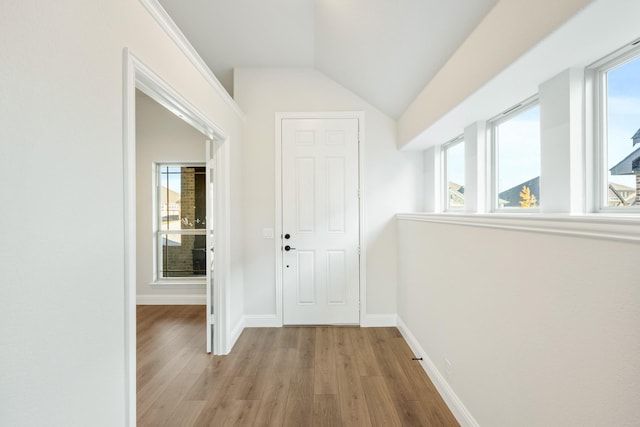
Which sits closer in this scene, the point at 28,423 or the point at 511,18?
the point at 28,423

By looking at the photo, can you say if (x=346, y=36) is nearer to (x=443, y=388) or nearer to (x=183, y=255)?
(x=443, y=388)

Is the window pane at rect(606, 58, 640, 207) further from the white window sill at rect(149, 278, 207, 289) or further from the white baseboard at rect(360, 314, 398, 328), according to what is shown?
the white window sill at rect(149, 278, 207, 289)

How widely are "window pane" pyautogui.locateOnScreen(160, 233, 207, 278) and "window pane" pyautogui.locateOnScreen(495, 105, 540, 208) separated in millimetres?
3871

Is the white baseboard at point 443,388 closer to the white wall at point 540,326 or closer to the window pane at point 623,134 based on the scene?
the white wall at point 540,326

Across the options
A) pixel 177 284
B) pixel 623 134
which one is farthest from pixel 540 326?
pixel 177 284

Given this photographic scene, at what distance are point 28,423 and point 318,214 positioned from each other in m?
2.79

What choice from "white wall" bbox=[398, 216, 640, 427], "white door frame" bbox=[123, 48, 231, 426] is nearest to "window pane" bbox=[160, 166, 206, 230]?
"white door frame" bbox=[123, 48, 231, 426]

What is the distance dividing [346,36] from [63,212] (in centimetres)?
242

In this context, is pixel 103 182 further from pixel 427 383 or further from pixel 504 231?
pixel 427 383

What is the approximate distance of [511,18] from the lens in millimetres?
1363

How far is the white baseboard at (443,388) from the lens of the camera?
1.80 meters

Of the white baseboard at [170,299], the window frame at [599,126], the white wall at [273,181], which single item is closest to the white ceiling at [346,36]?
the white wall at [273,181]

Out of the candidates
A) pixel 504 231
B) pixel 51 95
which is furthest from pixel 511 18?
pixel 51 95

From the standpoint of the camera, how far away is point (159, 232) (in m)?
4.45
